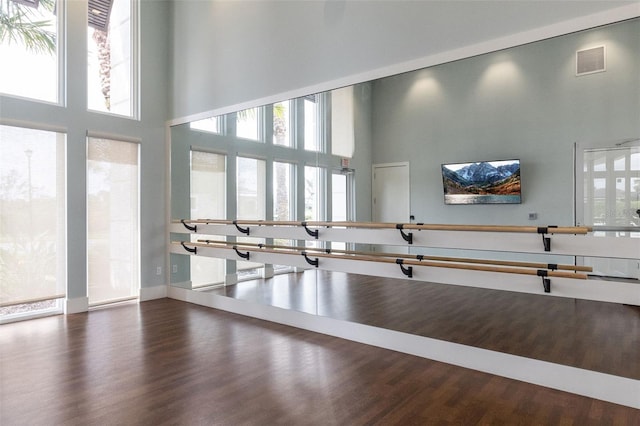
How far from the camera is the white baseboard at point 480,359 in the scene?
97.4 inches

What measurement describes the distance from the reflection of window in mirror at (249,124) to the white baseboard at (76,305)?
111 inches

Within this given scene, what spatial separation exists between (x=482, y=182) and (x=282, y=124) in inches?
88.0

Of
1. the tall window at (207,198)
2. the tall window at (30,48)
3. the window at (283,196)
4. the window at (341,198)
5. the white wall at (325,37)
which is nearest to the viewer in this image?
the white wall at (325,37)

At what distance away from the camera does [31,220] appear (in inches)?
179

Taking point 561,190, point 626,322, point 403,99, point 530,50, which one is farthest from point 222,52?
point 626,322

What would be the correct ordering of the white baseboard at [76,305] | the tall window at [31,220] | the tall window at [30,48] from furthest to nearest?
the white baseboard at [76,305] < the tall window at [30,48] < the tall window at [31,220]

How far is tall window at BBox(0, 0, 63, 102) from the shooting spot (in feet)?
14.8

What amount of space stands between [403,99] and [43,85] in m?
4.27

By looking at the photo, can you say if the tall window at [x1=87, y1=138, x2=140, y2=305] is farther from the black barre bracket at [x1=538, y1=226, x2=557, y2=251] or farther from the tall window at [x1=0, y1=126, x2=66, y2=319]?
the black barre bracket at [x1=538, y1=226, x2=557, y2=251]

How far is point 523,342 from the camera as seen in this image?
282 cm

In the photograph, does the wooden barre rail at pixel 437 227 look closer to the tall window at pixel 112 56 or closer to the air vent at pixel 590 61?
the air vent at pixel 590 61

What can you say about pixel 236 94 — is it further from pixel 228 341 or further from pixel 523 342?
pixel 523 342

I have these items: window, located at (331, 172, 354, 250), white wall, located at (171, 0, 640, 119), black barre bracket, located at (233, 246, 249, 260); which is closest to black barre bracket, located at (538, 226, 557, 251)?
white wall, located at (171, 0, 640, 119)

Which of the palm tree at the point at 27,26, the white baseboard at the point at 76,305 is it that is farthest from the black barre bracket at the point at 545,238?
the palm tree at the point at 27,26
